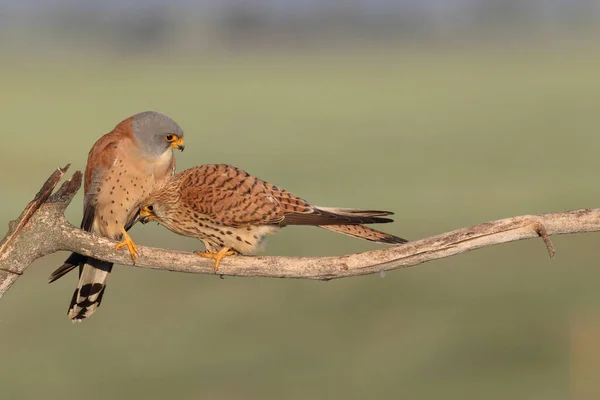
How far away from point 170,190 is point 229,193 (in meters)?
0.36

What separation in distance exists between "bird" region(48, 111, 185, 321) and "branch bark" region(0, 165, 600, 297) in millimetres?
697

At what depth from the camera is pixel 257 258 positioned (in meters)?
4.61

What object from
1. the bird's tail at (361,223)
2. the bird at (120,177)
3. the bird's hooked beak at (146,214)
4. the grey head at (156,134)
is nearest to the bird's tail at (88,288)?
the bird at (120,177)

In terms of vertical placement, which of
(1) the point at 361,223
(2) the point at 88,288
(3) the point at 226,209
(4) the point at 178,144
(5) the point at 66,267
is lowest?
(5) the point at 66,267

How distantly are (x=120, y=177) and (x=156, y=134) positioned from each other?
1.13 ft

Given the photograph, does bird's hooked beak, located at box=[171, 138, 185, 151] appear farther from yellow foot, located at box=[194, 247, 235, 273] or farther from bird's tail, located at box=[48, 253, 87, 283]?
bird's tail, located at box=[48, 253, 87, 283]

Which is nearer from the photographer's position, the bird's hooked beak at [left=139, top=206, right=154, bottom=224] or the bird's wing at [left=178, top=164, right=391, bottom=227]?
the bird's wing at [left=178, top=164, right=391, bottom=227]

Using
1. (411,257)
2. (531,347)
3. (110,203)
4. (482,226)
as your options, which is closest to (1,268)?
(110,203)

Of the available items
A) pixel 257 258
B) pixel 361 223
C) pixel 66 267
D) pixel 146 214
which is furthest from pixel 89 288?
pixel 361 223

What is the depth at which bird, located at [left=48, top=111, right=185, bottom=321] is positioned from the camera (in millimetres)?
5477

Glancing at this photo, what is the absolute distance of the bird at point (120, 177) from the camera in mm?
5477

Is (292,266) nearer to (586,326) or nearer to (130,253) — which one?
(130,253)

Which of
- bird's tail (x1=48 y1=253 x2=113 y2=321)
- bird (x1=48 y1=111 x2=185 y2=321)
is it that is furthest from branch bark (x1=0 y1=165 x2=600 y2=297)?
bird's tail (x1=48 y1=253 x2=113 y2=321)

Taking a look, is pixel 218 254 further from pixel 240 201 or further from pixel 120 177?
pixel 120 177
